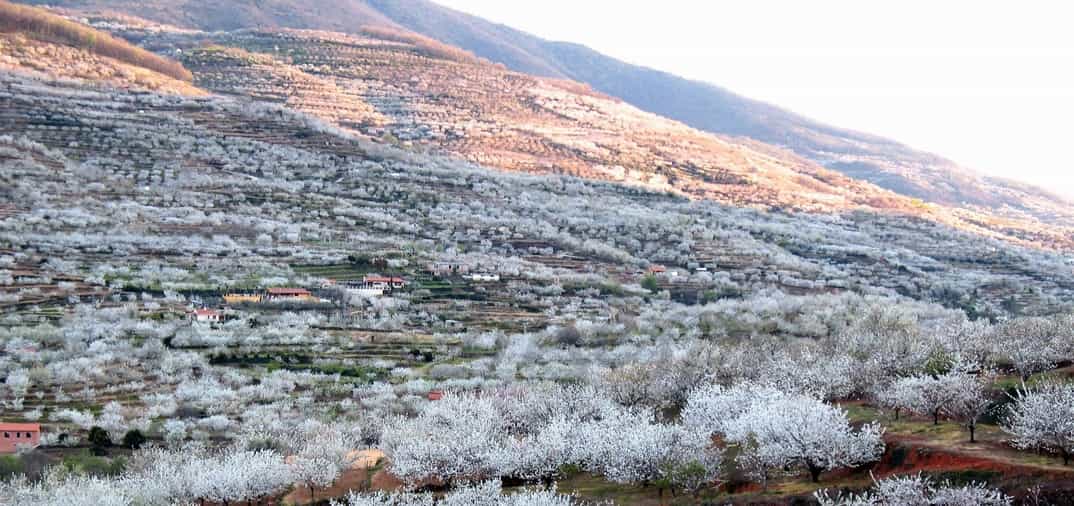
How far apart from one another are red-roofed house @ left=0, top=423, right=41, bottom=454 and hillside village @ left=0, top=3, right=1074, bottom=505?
0.11m

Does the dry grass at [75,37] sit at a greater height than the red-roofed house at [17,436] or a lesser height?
greater

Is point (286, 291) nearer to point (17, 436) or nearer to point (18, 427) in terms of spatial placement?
point (18, 427)

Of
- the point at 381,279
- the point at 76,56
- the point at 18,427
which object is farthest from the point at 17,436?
the point at 76,56

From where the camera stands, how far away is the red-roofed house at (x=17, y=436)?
40750 millimetres

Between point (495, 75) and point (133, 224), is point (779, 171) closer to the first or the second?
point (495, 75)

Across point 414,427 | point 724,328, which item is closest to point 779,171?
point 724,328

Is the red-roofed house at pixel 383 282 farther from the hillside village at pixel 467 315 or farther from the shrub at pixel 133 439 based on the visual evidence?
the shrub at pixel 133 439

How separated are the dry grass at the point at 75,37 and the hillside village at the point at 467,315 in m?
4.09

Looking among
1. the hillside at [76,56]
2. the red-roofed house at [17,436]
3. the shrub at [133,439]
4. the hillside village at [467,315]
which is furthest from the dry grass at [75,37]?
the shrub at [133,439]

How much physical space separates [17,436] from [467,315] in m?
34.4

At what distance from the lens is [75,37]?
140m

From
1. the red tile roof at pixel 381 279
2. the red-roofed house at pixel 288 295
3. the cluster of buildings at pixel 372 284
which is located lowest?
the red-roofed house at pixel 288 295

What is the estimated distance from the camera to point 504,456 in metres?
36.2

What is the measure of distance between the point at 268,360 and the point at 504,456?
2563 cm
